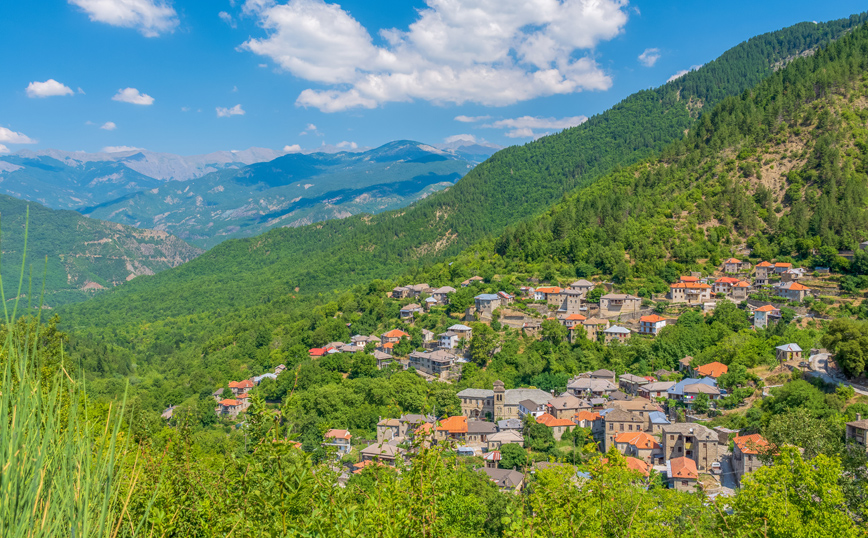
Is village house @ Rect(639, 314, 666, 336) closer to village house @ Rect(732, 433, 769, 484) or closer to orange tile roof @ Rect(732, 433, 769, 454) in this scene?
orange tile roof @ Rect(732, 433, 769, 454)

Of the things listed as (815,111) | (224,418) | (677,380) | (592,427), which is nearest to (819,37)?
(815,111)

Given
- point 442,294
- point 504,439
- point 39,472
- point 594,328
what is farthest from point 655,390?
point 39,472

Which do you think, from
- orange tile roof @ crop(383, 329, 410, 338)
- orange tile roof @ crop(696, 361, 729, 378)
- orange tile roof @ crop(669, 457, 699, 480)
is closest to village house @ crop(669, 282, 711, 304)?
orange tile roof @ crop(696, 361, 729, 378)

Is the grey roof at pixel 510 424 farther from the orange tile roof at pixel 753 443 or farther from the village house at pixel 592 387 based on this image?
the orange tile roof at pixel 753 443

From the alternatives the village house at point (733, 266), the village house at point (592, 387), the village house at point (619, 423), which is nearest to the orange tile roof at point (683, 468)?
the village house at point (619, 423)

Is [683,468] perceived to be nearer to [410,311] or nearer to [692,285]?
[692,285]
